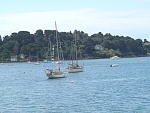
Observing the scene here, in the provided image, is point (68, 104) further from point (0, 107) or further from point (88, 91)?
point (88, 91)

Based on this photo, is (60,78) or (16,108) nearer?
(16,108)

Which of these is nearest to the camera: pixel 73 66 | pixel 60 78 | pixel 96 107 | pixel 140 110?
pixel 140 110

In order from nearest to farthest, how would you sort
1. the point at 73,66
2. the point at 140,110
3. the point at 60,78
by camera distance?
the point at 140,110
the point at 60,78
the point at 73,66

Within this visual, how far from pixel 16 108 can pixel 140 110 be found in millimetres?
13399

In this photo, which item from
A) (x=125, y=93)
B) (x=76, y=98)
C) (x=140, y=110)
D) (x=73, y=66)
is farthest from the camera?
(x=73, y=66)

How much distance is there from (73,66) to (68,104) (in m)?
68.8

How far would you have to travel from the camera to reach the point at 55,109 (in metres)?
47.8

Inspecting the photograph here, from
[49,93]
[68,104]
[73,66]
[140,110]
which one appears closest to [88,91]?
[49,93]

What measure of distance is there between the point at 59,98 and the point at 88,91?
8902mm

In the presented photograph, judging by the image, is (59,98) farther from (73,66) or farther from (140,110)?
(73,66)

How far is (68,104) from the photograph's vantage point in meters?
51.2

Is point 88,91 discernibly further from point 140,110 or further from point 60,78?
point 60,78

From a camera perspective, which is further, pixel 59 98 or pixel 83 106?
pixel 59 98

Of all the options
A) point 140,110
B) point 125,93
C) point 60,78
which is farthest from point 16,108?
point 60,78
